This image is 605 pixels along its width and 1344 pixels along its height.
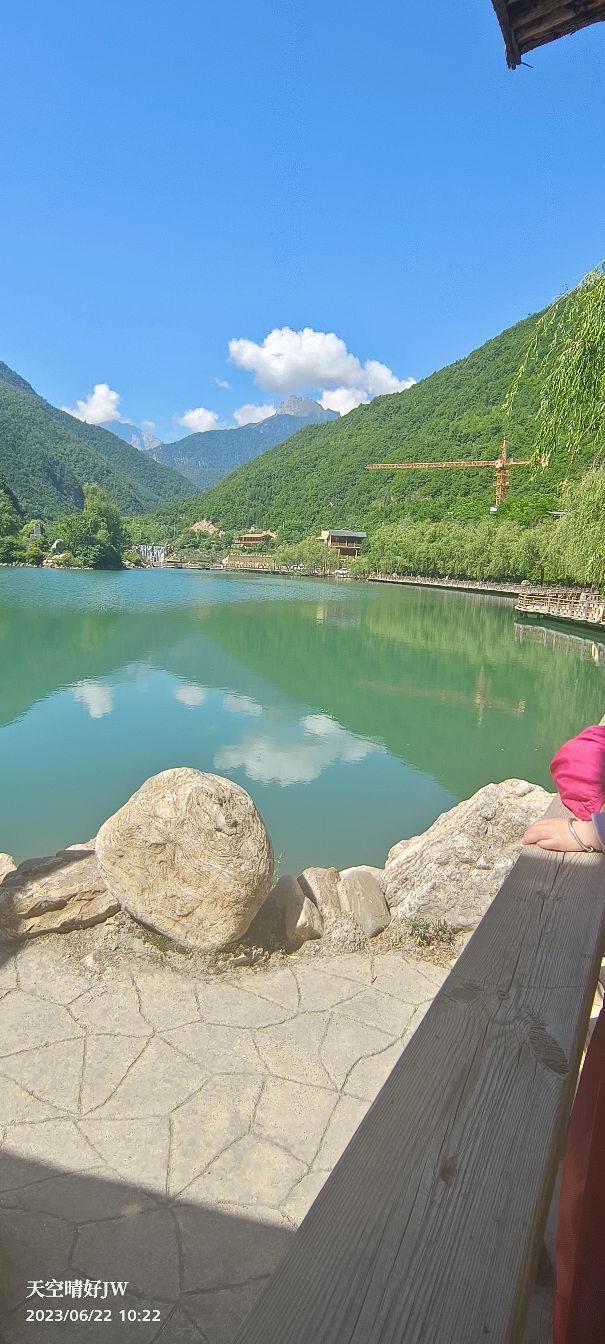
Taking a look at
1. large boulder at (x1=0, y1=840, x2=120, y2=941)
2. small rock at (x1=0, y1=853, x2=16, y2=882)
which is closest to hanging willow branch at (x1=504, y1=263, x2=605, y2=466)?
large boulder at (x1=0, y1=840, x2=120, y2=941)

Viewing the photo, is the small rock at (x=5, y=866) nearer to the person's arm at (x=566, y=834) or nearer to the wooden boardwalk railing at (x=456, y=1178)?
the person's arm at (x=566, y=834)

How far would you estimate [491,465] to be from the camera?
84.5 metres

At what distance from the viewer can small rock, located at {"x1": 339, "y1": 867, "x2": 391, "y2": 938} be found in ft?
12.4

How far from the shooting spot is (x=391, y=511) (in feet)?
314

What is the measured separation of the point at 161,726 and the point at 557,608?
82.0 feet

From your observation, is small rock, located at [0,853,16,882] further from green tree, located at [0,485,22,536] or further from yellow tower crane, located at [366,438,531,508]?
green tree, located at [0,485,22,536]

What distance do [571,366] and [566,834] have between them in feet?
20.0

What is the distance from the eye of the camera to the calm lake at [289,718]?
7.06m

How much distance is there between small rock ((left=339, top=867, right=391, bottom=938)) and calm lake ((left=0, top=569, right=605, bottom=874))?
1.88 m

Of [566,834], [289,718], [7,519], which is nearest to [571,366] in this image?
[566,834]

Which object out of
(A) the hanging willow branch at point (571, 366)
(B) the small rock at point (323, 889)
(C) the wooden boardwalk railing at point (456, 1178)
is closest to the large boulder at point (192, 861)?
(B) the small rock at point (323, 889)

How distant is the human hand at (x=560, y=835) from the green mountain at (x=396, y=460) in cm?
6415

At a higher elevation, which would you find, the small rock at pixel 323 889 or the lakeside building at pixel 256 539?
the lakeside building at pixel 256 539

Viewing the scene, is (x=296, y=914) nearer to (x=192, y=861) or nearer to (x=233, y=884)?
(x=233, y=884)
